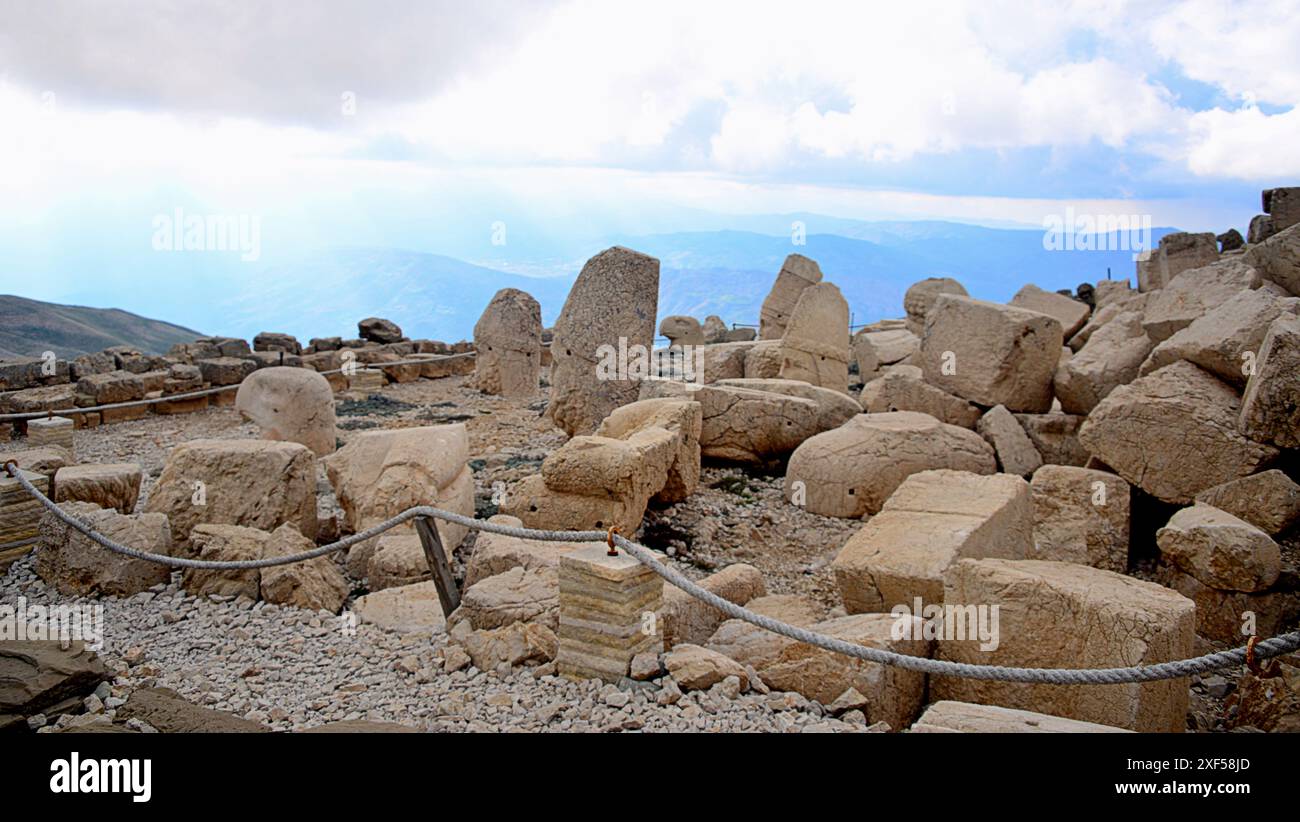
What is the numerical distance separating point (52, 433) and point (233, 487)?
11.9 feet

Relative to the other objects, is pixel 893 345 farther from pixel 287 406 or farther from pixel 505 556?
pixel 505 556

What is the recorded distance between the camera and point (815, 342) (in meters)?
11.2

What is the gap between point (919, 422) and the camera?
7531mm

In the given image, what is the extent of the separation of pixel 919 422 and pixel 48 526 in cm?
619

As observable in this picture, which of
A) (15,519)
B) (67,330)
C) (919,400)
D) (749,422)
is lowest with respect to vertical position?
(15,519)

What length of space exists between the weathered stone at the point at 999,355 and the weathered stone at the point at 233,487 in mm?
5758

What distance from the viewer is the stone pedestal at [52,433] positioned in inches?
313

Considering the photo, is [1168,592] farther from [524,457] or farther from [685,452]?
[524,457]

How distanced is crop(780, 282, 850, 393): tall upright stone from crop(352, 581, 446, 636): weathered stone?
7077mm

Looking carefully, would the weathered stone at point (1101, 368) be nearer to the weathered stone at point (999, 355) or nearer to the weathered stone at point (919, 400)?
the weathered stone at point (999, 355)

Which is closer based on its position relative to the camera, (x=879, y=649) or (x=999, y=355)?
(x=879, y=649)

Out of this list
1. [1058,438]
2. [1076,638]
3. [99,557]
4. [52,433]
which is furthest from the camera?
[52,433]

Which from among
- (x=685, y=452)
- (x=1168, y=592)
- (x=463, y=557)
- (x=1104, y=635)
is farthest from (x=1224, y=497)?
(x=463, y=557)

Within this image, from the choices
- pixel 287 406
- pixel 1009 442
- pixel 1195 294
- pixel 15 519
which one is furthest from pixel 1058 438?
pixel 15 519
